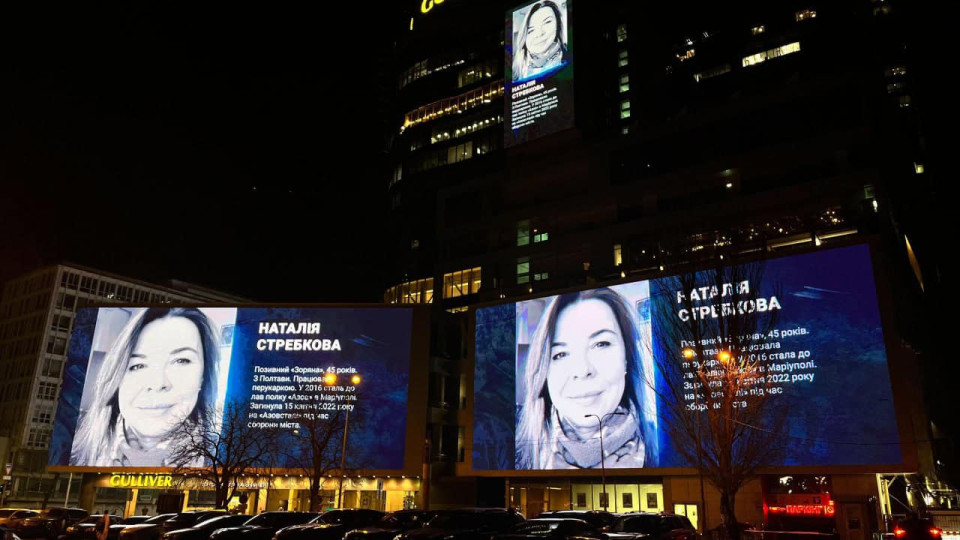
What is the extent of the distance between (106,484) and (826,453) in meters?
57.0

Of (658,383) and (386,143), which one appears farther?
(386,143)

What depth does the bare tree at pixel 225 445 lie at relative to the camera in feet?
176

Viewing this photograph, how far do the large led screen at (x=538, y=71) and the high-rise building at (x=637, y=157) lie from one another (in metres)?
0.43

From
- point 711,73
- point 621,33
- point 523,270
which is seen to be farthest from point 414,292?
point 711,73

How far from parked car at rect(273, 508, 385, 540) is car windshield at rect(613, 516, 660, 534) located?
9.67 metres

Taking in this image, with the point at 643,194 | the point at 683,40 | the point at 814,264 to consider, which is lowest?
the point at 814,264

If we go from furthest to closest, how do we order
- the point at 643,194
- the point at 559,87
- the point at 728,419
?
the point at 559,87 < the point at 643,194 < the point at 728,419

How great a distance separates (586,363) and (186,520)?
28.5 metres

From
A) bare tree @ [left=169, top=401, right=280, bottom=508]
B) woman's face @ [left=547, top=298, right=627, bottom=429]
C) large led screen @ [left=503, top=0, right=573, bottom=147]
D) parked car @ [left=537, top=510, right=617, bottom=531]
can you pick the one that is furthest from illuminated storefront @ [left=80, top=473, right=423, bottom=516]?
large led screen @ [left=503, top=0, right=573, bottom=147]

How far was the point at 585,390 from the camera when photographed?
48875 mm

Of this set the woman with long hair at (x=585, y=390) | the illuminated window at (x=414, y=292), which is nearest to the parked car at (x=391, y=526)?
the woman with long hair at (x=585, y=390)

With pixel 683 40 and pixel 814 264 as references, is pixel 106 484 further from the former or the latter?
pixel 683 40

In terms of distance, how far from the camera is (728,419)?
84.1 ft

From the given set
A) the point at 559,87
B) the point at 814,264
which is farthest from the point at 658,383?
the point at 559,87
